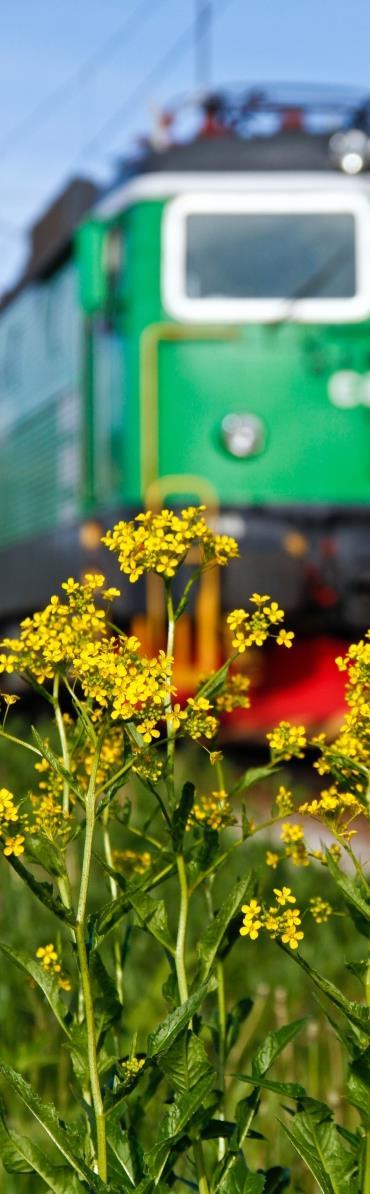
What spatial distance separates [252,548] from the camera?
654 cm

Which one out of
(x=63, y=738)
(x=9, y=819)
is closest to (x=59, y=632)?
(x=63, y=738)

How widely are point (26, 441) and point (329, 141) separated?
10.4 ft

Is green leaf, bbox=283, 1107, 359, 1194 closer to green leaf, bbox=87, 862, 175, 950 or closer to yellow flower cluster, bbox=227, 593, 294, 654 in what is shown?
green leaf, bbox=87, 862, 175, 950

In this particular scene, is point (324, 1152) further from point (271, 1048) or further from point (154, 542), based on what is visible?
point (154, 542)

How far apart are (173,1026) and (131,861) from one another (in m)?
0.35

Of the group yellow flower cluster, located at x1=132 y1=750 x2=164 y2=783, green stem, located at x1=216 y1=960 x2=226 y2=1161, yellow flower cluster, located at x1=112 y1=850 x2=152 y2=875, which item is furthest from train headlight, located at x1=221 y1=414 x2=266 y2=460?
yellow flower cluster, located at x1=132 y1=750 x2=164 y2=783

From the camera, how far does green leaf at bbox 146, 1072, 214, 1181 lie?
1162mm

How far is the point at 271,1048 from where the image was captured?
4.13 ft

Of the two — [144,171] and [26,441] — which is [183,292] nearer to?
[144,171]

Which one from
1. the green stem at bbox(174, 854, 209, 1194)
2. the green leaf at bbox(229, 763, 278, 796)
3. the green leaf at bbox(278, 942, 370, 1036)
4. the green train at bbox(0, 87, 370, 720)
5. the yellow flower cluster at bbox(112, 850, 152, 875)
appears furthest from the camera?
the green train at bbox(0, 87, 370, 720)

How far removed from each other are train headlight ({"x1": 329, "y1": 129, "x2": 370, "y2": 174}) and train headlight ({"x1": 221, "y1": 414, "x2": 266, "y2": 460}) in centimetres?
127

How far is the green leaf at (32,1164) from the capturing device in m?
1.17

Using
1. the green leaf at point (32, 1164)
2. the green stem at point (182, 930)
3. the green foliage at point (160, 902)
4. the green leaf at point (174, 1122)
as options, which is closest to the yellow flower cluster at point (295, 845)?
the green foliage at point (160, 902)

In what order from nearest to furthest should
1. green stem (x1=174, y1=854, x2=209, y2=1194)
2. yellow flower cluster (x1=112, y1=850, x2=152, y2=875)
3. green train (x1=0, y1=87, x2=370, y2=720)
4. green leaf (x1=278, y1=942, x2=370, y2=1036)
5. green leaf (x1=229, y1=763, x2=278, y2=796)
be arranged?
green leaf (x1=278, y1=942, x2=370, y2=1036), green stem (x1=174, y1=854, x2=209, y2=1194), green leaf (x1=229, y1=763, x2=278, y2=796), yellow flower cluster (x1=112, y1=850, x2=152, y2=875), green train (x1=0, y1=87, x2=370, y2=720)
